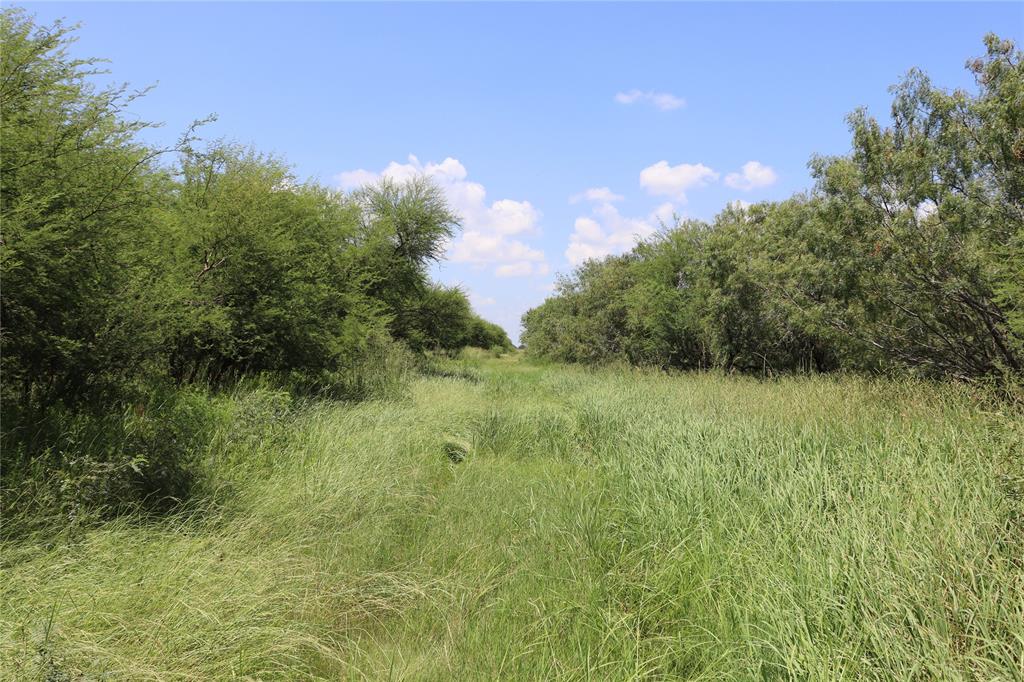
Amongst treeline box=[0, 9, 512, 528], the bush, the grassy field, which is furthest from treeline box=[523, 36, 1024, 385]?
treeline box=[0, 9, 512, 528]

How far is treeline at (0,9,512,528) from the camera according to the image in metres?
4.32

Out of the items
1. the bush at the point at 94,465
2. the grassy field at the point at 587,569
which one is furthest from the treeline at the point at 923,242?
the bush at the point at 94,465

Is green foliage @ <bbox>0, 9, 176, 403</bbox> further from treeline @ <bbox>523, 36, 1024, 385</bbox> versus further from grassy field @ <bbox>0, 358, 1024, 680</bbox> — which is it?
treeline @ <bbox>523, 36, 1024, 385</bbox>

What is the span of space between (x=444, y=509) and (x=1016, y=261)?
7868 millimetres

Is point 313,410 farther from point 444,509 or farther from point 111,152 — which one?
point 111,152

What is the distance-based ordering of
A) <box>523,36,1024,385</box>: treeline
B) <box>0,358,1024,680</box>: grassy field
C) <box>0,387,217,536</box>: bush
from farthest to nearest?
<box>523,36,1024,385</box>: treeline < <box>0,387,217,536</box>: bush < <box>0,358,1024,680</box>: grassy field

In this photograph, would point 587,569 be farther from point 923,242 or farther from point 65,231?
point 923,242

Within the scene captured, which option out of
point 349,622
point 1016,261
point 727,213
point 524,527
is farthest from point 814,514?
point 727,213

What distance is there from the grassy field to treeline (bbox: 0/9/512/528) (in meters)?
0.94

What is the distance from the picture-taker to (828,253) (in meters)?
9.91

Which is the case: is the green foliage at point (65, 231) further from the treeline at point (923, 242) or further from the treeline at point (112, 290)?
the treeline at point (923, 242)

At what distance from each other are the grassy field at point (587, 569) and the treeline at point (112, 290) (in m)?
0.94

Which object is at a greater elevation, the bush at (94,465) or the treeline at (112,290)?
the treeline at (112,290)

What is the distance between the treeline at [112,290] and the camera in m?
4.32
